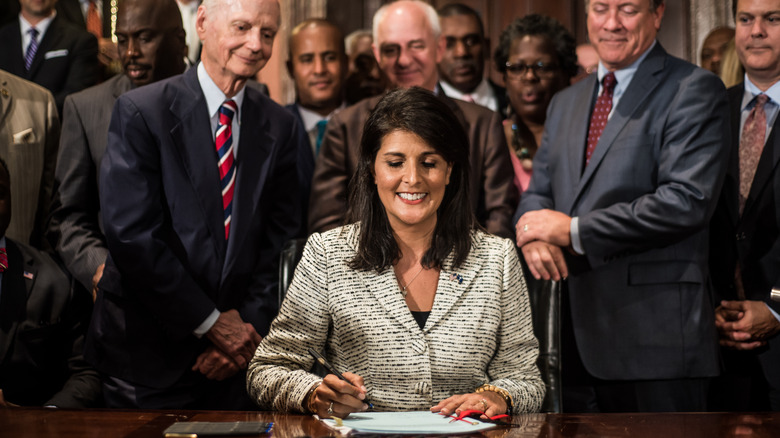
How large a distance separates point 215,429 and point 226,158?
141 centimetres

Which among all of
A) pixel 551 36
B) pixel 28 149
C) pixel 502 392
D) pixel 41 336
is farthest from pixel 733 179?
pixel 28 149

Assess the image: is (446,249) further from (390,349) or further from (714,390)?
(714,390)

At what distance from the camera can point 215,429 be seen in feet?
6.00

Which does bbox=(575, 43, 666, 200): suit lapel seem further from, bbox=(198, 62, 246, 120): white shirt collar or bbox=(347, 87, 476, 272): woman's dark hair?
bbox=(198, 62, 246, 120): white shirt collar

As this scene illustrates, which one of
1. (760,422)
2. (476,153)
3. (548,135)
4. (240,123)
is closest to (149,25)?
(240,123)

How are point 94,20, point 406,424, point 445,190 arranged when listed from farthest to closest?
point 94,20, point 445,190, point 406,424

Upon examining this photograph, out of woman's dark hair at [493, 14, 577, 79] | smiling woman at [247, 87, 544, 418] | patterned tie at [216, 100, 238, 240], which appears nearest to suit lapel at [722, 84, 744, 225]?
woman's dark hair at [493, 14, 577, 79]

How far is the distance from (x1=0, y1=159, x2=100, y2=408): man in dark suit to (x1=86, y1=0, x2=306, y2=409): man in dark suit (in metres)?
0.22

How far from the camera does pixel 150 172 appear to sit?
295 cm

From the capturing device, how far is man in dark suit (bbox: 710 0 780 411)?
3.19m

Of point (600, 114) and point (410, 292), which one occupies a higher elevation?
point (600, 114)

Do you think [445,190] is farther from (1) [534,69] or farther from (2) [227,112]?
(1) [534,69]

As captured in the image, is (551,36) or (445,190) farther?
(551,36)

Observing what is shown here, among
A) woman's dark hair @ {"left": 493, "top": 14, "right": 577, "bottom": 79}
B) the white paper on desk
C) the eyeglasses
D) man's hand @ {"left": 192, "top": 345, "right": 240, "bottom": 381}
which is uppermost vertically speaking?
woman's dark hair @ {"left": 493, "top": 14, "right": 577, "bottom": 79}
